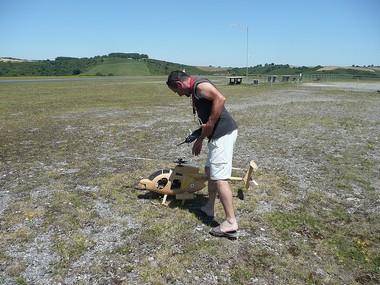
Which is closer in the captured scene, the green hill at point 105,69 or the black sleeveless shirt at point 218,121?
the black sleeveless shirt at point 218,121

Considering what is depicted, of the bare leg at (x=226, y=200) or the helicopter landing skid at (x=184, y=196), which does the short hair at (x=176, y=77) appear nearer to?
the bare leg at (x=226, y=200)

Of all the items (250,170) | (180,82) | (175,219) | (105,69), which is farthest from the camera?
(105,69)

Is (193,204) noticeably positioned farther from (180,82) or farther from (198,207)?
(180,82)

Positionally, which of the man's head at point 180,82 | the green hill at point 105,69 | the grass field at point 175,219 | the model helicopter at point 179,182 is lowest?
Result: the grass field at point 175,219

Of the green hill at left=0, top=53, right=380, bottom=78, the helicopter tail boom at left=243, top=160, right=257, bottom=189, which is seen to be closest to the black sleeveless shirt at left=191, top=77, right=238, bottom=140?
the helicopter tail boom at left=243, top=160, right=257, bottom=189

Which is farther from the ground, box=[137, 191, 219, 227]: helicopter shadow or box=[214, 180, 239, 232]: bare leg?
box=[214, 180, 239, 232]: bare leg

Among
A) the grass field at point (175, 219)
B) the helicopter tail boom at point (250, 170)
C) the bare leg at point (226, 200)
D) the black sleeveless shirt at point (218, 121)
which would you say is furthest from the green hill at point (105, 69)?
the bare leg at point (226, 200)

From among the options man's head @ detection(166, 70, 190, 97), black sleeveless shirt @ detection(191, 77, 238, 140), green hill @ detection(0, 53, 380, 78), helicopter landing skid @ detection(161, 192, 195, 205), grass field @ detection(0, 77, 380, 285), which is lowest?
grass field @ detection(0, 77, 380, 285)

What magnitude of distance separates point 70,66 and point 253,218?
177 metres

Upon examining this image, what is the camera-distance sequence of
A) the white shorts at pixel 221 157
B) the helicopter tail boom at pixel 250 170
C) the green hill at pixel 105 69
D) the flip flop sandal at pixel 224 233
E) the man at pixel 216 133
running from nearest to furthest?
the man at pixel 216 133
the white shorts at pixel 221 157
the flip flop sandal at pixel 224 233
the helicopter tail boom at pixel 250 170
the green hill at pixel 105 69

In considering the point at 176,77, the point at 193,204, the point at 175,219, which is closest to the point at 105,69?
the point at 193,204

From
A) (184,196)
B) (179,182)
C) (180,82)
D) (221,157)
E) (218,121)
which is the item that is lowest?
(184,196)

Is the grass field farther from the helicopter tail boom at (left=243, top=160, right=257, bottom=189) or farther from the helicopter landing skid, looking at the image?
the helicopter tail boom at (left=243, top=160, right=257, bottom=189)

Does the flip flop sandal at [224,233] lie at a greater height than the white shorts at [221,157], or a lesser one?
lesser
